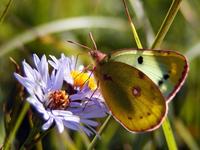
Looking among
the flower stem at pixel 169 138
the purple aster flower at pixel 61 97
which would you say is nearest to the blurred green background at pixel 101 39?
the flower stem at pixel 169 138

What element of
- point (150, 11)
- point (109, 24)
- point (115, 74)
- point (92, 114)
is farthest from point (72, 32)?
point (92, 114)

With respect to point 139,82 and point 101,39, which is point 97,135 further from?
point 101,39

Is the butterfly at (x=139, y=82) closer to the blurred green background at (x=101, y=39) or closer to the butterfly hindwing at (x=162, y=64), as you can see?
the butterfly hindwing at (x=162, y=64)

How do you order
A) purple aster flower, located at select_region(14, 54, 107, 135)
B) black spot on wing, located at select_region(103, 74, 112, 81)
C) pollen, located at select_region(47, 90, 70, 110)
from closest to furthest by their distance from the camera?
purple aster flower, located at select_region(14, 54, 107, 135) → pollen, located at select_region(47, 90, 70, 110) → black spot on wing, located at select_region(103, 74, 112, 81)

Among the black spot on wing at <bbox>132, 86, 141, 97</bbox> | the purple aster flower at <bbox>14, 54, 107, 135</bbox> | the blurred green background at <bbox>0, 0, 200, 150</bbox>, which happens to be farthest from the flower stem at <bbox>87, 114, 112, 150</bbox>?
the blurred green background at <bbox>0, 0, 200, 150</bbox>

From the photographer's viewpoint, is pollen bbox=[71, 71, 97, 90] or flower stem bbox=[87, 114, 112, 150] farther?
pollen bbox=[71, 71, 97, 90]

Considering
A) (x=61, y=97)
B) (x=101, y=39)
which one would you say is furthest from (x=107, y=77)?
(x=101, y=39)

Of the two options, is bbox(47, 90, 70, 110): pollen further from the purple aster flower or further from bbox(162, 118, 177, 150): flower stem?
bbox(162, 118, 177, 150): flower stem

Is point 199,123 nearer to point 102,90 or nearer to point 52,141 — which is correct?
point 52,141
